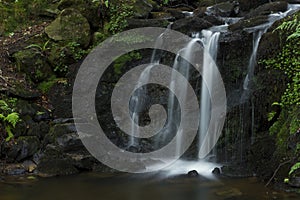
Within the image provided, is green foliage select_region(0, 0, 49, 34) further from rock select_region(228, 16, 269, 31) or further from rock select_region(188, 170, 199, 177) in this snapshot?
rock select_region(188, 170, 199, 177)

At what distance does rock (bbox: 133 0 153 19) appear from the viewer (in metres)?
12.0

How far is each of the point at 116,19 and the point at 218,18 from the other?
3042mm

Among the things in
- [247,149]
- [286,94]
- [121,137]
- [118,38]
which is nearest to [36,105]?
[121,137]

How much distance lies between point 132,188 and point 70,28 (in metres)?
6.04

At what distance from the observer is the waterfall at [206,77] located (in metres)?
8.77

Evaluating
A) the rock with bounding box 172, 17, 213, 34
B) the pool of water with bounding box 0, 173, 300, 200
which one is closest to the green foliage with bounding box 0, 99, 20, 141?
the pool of water with bounding box 0, 173, 300, 200

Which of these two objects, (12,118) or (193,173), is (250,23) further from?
(12,118)

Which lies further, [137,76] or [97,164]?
[137,76]

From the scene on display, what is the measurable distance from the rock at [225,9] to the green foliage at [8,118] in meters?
6.50

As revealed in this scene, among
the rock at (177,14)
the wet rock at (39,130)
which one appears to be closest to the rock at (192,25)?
the rock at (177,14)

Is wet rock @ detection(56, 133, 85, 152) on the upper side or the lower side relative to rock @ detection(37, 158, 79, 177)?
upper

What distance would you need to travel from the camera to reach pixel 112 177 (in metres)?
7.63

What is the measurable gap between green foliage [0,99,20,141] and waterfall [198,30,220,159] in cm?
417

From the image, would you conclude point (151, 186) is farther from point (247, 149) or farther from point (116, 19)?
point (116, 19)
